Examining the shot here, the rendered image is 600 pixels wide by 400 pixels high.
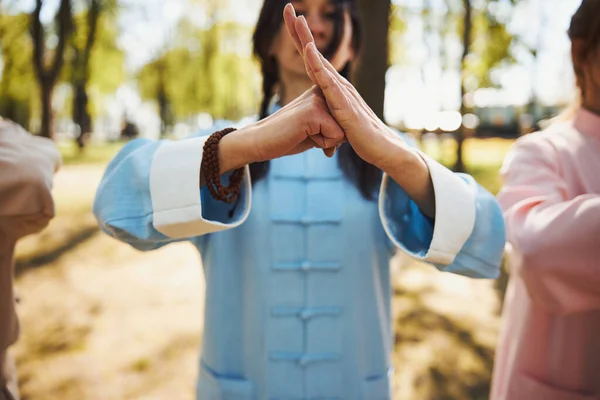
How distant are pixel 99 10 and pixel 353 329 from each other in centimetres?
1814

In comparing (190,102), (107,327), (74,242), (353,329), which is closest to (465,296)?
(107,327)

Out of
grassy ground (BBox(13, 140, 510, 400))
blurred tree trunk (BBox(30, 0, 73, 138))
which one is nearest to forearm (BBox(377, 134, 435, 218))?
grassy ground (BBox(13, 140, 510, 400))

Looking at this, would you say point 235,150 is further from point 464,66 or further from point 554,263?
point 464,66

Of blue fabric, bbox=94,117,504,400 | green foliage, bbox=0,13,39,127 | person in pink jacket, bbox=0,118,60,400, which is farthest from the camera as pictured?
green foliage, bbox=0,13,39,127

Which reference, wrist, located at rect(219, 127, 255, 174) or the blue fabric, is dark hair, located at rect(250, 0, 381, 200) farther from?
wrist, located at rect(219, 127, 255, 174)

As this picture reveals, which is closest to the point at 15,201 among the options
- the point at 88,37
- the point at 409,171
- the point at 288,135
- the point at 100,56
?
the point at 288,135

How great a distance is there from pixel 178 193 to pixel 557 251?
963 mm

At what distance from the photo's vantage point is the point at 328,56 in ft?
5.16

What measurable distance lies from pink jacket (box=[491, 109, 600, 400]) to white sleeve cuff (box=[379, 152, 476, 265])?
0.21 metres

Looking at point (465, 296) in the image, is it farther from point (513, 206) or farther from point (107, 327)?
point (513, 206)

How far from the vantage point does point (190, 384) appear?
3949 millimetres

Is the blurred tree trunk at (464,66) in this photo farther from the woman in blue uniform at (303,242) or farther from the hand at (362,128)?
the hand at (362,128)

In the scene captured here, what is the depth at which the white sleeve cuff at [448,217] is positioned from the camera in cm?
122

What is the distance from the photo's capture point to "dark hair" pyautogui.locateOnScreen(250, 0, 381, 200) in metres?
1.55
